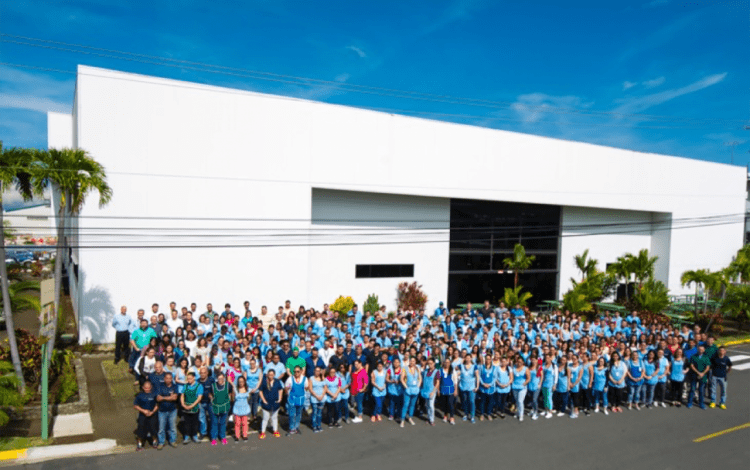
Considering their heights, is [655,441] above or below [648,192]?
below

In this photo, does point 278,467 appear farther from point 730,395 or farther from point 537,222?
point 537,222

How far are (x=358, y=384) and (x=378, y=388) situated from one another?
445 millimetres

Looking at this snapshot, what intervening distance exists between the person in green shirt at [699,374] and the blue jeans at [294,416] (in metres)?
9.69

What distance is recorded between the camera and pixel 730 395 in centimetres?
1371

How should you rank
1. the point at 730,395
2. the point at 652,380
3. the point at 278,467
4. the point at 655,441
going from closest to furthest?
the point at 278,467, the point at 655,441, the point at 652,380, the point at 730,395

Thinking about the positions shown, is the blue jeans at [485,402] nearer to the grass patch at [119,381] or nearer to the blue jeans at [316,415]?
the blue jeans at [316,415]

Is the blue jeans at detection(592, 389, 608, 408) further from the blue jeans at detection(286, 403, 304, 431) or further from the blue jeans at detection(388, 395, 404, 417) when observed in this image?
the blue jeans at detection(286, 403, 304, 431)

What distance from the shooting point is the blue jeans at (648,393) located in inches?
490

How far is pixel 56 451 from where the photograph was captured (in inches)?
356

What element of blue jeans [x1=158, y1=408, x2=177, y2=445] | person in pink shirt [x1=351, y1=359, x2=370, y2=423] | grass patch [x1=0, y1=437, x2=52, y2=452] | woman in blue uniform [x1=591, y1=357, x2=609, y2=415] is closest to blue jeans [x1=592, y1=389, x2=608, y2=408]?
woman in blue uniform [x1=591, y1=357, x2=609, y2=415]

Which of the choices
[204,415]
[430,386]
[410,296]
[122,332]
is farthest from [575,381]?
[122,332]

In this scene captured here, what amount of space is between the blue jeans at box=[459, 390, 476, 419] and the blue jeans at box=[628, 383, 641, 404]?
Answer: 413 centimetres

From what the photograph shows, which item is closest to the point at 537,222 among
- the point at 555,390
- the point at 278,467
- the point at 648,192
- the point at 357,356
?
the point at 648,192

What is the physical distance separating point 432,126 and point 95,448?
670 inches
